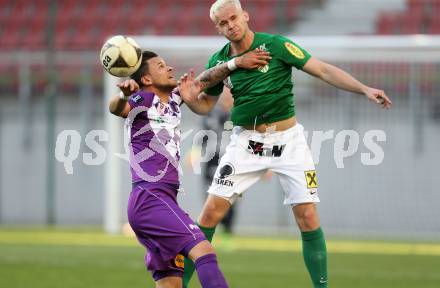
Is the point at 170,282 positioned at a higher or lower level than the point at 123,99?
lower

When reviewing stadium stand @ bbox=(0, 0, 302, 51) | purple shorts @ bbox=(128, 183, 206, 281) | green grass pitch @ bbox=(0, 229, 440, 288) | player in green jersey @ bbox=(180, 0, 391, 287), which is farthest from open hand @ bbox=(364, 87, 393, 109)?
stadium stand @ bbox=(0, 0, 302, 51)

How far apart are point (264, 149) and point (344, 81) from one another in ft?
2.95

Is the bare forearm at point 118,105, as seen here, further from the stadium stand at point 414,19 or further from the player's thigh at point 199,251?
the stadium stand at point 414,19

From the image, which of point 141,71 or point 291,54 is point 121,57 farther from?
point 291,54

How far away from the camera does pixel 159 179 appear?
714 cm

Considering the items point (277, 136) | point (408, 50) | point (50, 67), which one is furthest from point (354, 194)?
point (277, 136)

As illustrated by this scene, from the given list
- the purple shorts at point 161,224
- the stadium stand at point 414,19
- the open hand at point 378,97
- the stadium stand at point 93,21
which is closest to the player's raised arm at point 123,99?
the purple shorts at point 161,224

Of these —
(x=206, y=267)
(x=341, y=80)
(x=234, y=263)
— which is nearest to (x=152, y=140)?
(x=206, y=267)

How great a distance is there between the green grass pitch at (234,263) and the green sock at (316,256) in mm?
1825

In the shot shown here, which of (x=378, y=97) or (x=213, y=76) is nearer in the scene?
(x=378, y=97)

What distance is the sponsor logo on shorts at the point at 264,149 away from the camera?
8.29 meters

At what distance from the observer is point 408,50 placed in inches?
613

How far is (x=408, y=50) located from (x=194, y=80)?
27.8 ft

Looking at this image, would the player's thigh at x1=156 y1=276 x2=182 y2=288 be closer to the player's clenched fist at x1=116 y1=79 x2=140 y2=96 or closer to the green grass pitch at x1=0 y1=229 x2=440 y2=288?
the player's clenched fist at x1=116 y1=79 x2=140 y2=96
